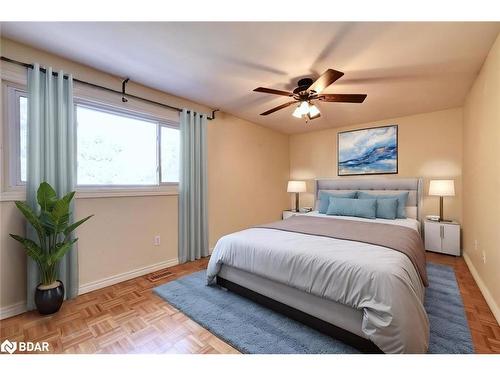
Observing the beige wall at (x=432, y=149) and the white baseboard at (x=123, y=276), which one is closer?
the white baseboard at (x=123, y=276)

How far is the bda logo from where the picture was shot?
1.48m

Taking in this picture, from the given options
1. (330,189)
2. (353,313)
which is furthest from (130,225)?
(330,189)

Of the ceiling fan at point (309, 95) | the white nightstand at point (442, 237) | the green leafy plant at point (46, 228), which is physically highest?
the ceiling fan at point (309, 95)

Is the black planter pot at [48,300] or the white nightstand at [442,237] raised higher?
the white nightstand at [442,237]

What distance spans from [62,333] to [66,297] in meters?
0.60

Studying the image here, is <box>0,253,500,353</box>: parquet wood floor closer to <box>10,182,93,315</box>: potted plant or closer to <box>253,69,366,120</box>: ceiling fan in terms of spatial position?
<box>10,182,93,315</box>: potted plant

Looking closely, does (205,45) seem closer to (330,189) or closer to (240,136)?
(240,136)

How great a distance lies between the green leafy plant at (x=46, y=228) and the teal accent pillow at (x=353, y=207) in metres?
3.37

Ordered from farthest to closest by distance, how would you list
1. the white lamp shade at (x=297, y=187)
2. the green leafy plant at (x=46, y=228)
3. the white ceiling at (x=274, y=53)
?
1. the white lamp shade at (x=297, y=187)
2. the green leafy plant at (x=46, y=228)
3. the white ceiling at (x=274, y=53)

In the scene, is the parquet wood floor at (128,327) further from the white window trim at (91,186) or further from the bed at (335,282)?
the white window trim at (91,186)

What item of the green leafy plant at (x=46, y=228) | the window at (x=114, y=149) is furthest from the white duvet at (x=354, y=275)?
the window at (x=114, y=149)

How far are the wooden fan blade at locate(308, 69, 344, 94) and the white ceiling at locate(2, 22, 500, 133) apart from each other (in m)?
0.21

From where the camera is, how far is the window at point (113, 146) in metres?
1.91

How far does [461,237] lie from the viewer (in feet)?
10.7
